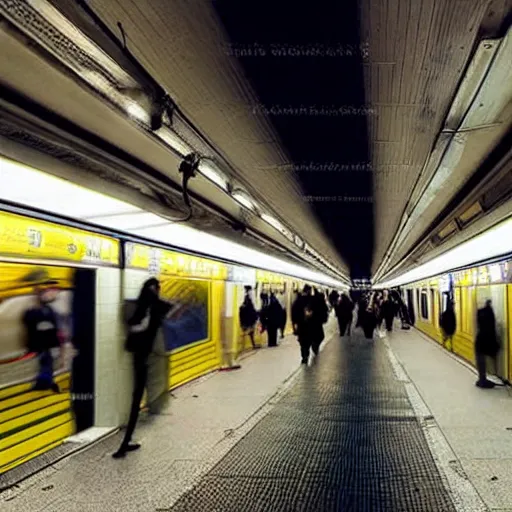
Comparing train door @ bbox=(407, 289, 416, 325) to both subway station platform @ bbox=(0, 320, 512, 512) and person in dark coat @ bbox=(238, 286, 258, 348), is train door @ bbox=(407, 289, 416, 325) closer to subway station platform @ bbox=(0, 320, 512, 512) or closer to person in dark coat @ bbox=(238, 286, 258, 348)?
person in dark coat @ bbox=(238, 286, 258, 348)

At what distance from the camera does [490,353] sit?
867 cm

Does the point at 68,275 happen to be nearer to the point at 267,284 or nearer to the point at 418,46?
the point at 418,46

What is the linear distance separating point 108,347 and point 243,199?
2141mm

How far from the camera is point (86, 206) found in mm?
4645

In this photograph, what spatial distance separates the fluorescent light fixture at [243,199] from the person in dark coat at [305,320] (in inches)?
218

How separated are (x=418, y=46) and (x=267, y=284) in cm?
1332

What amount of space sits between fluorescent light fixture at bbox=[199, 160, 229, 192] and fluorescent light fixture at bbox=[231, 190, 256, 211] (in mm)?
287

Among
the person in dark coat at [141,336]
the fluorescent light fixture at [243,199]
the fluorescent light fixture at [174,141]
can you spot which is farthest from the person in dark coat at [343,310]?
the fluorescent light fixture at [174,141]

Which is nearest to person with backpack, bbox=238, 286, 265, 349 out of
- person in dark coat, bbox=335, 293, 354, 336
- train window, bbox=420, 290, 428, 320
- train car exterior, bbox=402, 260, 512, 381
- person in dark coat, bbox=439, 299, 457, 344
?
person in dark coat, bbox=439, 299, 457, 344

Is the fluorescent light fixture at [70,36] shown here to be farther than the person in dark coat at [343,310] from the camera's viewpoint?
No

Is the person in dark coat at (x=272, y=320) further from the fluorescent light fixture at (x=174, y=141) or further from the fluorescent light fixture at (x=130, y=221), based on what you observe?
the fluorescent light fixture at (x=174, y=141)

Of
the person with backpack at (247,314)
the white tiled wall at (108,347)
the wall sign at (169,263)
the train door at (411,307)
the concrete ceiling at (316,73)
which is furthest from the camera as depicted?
the train door at (411,307)

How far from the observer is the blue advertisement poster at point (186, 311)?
8.21 metres

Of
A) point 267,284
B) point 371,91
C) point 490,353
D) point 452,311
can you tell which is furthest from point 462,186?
point 267,284
